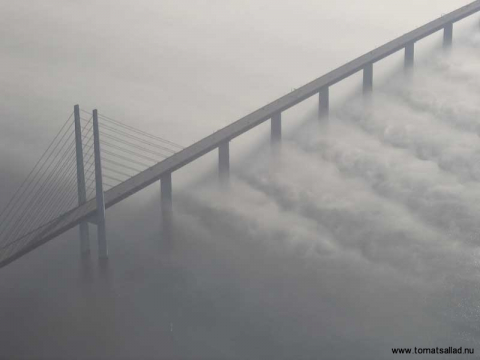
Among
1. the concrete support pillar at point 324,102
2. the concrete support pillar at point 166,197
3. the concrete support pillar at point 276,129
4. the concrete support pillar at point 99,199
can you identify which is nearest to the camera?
the concrete support pillar at point 99,199

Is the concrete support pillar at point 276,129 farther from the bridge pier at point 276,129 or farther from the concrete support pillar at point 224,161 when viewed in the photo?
the concrete support pillar at point 224,161

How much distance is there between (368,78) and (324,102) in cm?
444

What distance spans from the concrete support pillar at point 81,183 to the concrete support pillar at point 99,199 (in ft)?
2.51

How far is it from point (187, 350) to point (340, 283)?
7.58 metres

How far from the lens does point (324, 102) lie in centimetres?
6322

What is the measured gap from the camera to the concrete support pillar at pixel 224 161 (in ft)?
185

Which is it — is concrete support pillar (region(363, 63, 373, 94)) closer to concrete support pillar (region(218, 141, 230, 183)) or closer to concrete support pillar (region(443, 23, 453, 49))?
concrete support pillar (region(443, 23, 453, 49))

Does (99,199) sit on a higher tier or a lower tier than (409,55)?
lower

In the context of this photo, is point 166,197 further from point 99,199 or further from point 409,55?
point 409,55

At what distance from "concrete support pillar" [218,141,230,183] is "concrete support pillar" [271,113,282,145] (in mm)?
4113

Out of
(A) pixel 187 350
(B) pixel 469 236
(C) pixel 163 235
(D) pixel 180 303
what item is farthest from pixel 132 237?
(B) pixel 469 236

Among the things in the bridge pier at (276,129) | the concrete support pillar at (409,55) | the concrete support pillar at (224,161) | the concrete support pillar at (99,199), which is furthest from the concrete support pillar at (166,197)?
the concrete support pillar at (409,55)

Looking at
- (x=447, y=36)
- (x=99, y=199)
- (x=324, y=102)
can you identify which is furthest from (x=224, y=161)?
(x=447, y=36)

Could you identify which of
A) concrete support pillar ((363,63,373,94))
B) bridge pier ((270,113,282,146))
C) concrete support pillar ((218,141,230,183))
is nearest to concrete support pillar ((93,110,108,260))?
concrete support pillar ((218,141,230,183))
